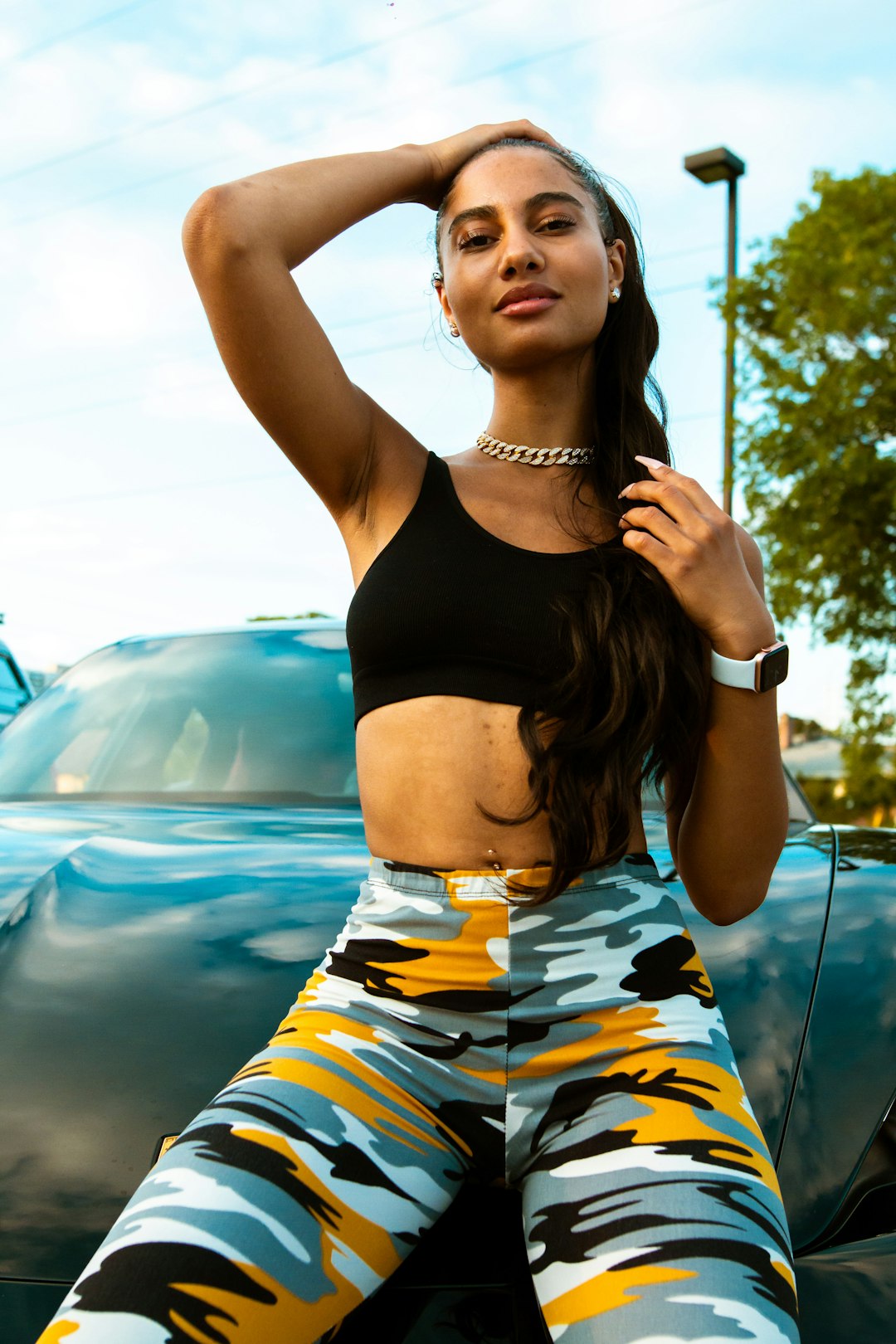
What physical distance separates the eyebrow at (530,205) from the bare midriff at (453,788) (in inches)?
28.8

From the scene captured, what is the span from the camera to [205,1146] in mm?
1200

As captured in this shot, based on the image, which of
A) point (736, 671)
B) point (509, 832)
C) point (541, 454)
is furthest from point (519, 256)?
point (509, 832)

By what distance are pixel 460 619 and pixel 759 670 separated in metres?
0.38

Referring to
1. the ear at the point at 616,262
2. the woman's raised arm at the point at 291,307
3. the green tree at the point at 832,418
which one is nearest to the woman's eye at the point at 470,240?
the woman's raised arm at the point at 291,307

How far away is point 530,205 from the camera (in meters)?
1.78

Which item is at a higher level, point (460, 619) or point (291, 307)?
point (291, 307)

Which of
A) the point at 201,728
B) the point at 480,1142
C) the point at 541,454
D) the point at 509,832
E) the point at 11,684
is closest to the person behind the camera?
the point at 480,1142

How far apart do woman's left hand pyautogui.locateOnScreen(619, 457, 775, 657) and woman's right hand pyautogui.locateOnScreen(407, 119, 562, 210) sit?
641 mm

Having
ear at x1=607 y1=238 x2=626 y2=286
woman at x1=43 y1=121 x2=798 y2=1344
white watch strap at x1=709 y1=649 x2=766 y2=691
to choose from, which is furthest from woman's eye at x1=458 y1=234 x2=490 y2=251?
white watch strap at x1=709 y1=649 x2=766 y2=691

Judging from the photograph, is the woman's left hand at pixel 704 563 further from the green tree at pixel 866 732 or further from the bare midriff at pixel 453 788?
the green tree at pixel 866 732

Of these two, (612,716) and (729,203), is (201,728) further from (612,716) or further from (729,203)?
(729,203)

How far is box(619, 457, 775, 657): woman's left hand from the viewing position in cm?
154

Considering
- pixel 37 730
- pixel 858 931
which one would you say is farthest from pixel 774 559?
pixel 858 931

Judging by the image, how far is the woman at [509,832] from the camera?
114cm
